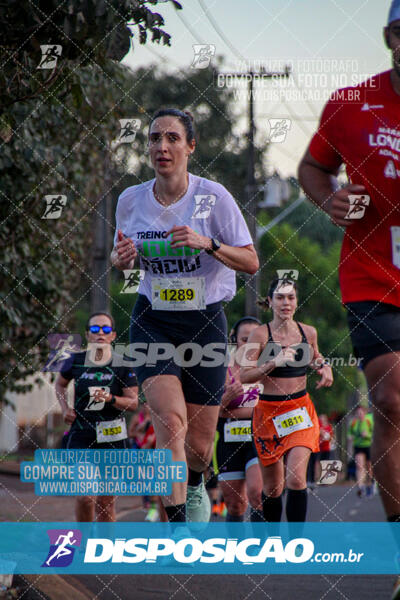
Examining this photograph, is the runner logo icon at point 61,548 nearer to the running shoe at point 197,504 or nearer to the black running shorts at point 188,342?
the running shoe at point 197,504

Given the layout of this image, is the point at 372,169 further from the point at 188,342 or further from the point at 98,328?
the point at 98,328

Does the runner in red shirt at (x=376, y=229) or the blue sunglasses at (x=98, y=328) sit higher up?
the runner in red shirt at (x=376, y=229)

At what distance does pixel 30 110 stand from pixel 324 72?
2.23 meters

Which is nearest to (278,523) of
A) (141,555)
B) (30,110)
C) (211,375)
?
(211,375)

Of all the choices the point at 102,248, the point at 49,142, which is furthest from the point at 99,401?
the point at 102,248

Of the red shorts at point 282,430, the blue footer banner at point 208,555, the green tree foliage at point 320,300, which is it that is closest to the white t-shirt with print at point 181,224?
the blue footer banner at point 208,555

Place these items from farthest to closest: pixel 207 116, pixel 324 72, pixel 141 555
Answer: pixel 207 116 → pixel 324 72 → pixel 141 555

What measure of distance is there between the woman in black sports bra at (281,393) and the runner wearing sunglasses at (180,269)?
1274 mm

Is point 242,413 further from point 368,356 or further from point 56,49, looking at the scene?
point 368,356

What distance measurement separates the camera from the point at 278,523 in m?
7.17

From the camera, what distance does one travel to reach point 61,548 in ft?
19.1

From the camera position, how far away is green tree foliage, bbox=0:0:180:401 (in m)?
5.11

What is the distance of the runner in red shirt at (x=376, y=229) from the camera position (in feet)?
12.8

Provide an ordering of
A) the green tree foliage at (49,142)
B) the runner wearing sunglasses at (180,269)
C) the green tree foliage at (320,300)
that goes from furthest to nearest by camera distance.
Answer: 1. the green tree foliage at (320,300)
2. the runner wearing sunglasses at (180,269)
3. the green tree foliage at (49,142)
